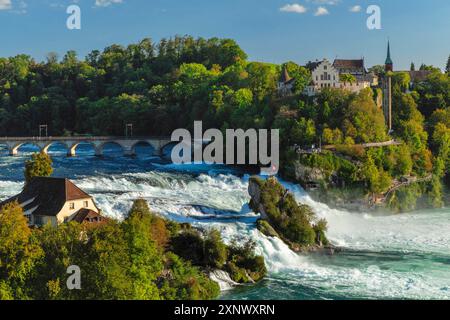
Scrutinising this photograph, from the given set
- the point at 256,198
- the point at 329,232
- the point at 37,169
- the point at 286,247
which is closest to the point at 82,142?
the point at 37,169

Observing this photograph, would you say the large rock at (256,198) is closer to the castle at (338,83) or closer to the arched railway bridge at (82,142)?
the castle at (338,83)

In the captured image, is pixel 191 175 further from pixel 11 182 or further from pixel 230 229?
pixel 230 229

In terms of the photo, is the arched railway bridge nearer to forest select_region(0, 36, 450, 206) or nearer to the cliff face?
forest select_region(0, 36, 450, 206)

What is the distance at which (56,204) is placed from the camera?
35719mm

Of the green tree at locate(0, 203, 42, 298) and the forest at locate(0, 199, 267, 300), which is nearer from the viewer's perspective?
the green tree at locate(0, 203, 42, 298)

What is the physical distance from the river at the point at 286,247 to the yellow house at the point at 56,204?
6.87 metres

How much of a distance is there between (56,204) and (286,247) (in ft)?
47.6

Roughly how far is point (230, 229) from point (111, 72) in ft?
343

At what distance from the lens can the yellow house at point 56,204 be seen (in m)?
35.2

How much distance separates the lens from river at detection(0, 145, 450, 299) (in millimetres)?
34125

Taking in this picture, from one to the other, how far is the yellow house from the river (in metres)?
6.87

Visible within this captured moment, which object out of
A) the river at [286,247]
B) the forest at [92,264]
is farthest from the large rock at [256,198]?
the forest at [92,264]

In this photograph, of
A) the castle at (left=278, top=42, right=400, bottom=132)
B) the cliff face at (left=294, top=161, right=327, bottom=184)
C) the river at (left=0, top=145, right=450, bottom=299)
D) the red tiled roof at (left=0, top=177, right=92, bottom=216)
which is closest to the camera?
the river at (left=0, top=145, right=450, bottom=299)

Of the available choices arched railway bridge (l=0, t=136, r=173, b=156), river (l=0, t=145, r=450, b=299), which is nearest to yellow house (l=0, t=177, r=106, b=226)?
river (l=0, t=145, r=450, b=299)
